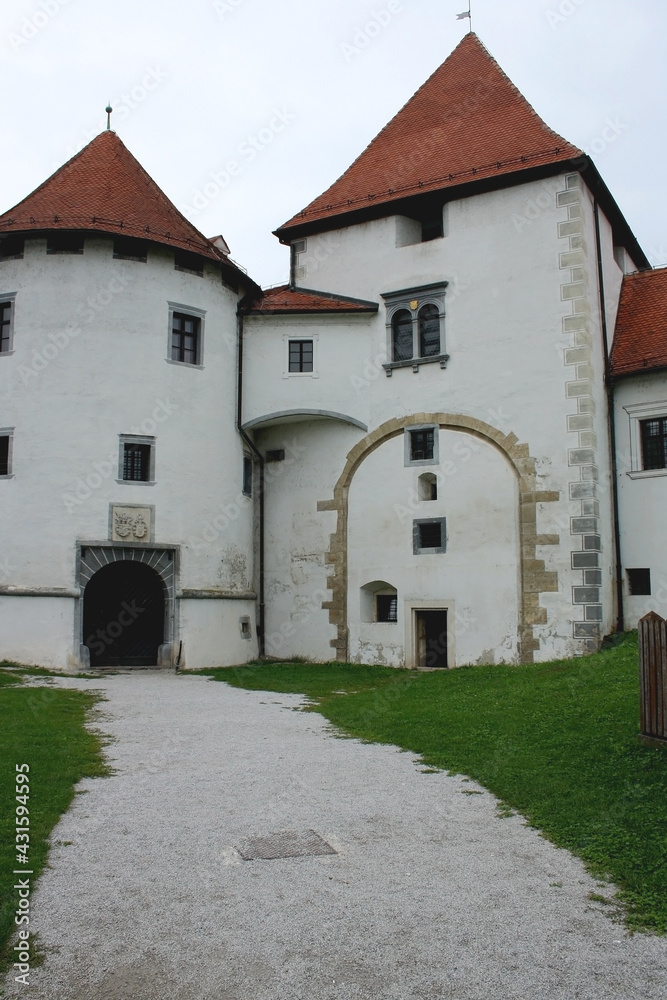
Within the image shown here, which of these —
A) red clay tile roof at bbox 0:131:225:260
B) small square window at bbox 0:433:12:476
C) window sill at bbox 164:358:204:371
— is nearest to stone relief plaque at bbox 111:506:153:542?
small square window at bbox 0:433:12:476

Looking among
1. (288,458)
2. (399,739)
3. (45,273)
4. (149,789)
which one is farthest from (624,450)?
(149,789)

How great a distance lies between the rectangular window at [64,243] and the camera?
71.5ft

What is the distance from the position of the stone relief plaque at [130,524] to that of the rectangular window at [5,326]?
4803 millimetres

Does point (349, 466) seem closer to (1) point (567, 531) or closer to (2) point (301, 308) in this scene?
(2) point (301, 308)

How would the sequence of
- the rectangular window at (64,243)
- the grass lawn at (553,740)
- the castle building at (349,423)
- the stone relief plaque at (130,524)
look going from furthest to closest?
the rectangular window at (64,243) < the stone relief plaque at (130,524) < the castle building at (349,423) < the grass lawn at (553,740)

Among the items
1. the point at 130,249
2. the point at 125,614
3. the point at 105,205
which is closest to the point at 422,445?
the point at 125,614

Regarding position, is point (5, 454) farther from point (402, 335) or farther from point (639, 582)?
point (639, 582)

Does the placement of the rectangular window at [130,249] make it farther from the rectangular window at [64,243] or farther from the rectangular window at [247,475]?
the rectangular window at [247,475]

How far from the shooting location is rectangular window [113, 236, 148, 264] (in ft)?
71.8

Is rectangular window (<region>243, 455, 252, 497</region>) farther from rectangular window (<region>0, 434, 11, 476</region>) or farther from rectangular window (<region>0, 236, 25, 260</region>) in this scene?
rectangular window (<region>0, 236, 25, 260</region>)

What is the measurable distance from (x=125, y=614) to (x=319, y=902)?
1708 cm

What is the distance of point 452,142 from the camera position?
24.0 metres

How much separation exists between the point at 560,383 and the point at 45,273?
487 inches

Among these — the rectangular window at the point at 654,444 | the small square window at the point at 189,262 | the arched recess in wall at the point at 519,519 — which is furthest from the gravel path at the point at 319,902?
the small square window at the point at 189,262
